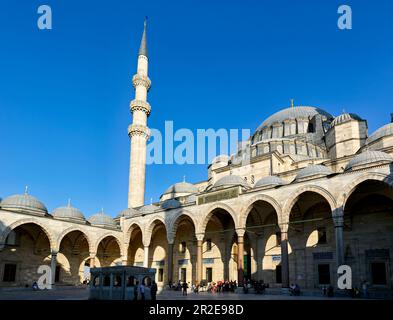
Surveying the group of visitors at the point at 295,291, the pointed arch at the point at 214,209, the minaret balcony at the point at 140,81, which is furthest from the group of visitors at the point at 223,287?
the minaret balcony at the point at 140,81

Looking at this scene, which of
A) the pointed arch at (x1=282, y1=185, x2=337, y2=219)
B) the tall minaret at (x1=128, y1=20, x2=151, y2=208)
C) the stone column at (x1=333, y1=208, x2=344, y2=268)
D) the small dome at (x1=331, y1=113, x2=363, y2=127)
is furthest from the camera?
the tall minaret at (x1=128, y1=20, x2=151, y2=208)

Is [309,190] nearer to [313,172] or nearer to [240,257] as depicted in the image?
[313,172]

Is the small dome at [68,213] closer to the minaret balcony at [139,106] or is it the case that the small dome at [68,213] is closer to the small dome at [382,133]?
the minaret balcony at [139,106]

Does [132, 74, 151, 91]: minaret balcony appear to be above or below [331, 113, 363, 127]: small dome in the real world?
above

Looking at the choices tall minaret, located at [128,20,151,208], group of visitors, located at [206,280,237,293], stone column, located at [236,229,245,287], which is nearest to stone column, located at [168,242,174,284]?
group of visitors, located at [206,280,237,293]

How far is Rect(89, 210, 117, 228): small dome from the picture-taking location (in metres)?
24.1

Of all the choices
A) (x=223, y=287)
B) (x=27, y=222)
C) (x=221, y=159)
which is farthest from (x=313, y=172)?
(x=27, y=222)

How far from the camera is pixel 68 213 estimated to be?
2342cm

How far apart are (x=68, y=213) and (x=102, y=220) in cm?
224

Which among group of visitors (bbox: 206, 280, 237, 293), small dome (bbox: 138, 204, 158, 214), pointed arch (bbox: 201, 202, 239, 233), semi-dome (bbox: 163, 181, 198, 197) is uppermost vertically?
semi-dome (bbox: 163, 181, 198, 197)

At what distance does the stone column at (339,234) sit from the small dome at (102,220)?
15024 mm

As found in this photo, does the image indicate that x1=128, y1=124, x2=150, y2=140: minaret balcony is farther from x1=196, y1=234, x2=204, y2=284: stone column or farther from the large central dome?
x1=196, y1=234, x2=204, y2=284: stone column

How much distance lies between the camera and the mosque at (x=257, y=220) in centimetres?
1574
